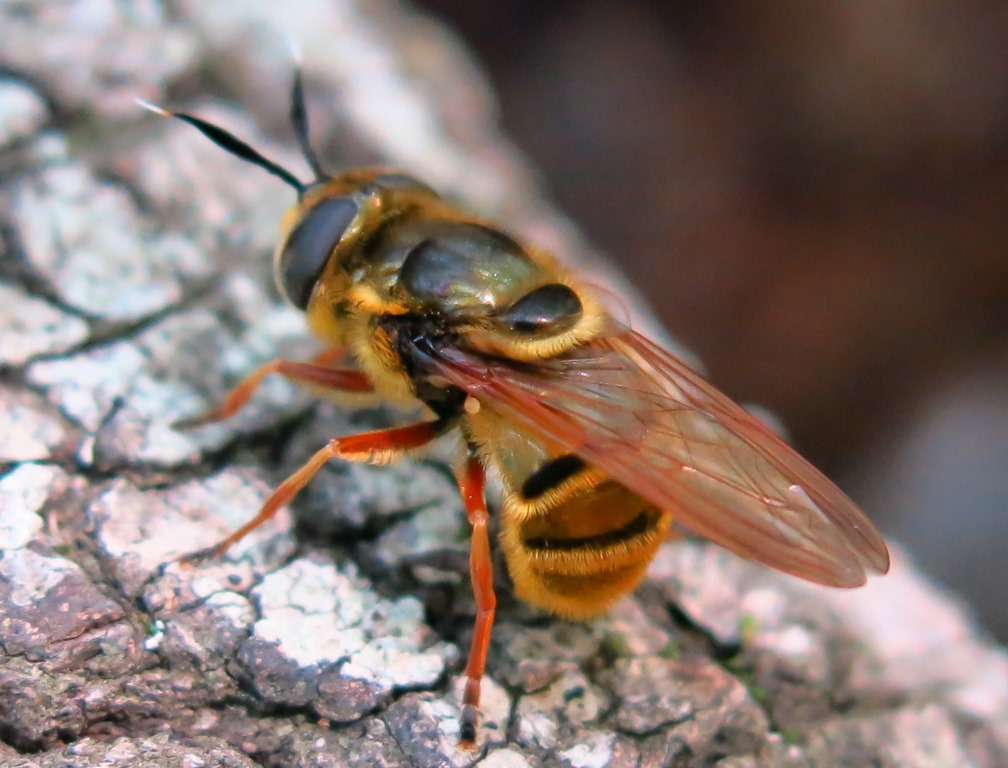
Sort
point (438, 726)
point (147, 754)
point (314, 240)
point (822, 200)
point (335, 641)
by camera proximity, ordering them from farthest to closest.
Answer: point (822, 200) < point (314, 240) < point (335, 641) < point (438, 726) < point (147, 754)

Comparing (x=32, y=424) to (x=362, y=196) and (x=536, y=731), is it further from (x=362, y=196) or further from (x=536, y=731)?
(x=536, y=731)

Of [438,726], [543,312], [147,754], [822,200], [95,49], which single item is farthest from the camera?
[822,200]

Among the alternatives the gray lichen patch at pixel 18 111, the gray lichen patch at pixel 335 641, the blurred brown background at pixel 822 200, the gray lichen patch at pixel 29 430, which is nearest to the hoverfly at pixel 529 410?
the gray lichen patch at pixel 335 641

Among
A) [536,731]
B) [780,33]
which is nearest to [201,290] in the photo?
[536,731]

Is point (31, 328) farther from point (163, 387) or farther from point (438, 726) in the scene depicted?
point (438, 726)

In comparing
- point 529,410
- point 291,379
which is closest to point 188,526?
point 291,379

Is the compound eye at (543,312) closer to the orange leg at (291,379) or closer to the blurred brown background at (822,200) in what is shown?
the orange leg at (291,379)

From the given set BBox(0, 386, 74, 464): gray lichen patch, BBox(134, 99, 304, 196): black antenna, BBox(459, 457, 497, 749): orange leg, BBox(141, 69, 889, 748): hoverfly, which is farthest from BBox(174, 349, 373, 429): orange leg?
BBox(134, 99, 304, 196): black antenna
